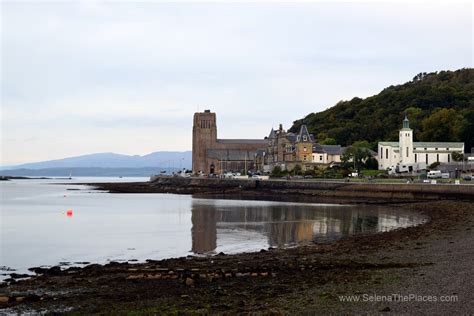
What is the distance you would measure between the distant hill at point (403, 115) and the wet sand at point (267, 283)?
258ft

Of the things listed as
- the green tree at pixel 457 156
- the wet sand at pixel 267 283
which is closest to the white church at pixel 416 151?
the green tree at pixel 457 156

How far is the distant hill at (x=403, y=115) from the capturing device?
9738 centimetres

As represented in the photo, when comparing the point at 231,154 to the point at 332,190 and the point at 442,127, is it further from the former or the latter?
the point at 332,190

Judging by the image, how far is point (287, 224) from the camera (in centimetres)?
3559

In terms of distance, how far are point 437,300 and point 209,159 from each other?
13080 centimetres

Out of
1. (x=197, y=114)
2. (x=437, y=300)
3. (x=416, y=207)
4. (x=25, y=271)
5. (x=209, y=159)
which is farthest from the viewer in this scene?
(x=197, y=114)

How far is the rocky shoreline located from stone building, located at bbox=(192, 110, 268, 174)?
380 feet

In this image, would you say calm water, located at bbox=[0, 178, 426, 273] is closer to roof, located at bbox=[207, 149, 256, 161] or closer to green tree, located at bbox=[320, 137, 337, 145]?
green tree, located at bbox=[320, 137, 337, 145]

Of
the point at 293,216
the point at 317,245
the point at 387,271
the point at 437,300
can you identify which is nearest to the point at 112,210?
the point at 293,216

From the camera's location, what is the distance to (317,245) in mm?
25203

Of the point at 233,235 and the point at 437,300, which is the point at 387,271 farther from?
the point at 233,235

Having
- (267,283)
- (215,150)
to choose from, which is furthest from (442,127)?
(267,283)

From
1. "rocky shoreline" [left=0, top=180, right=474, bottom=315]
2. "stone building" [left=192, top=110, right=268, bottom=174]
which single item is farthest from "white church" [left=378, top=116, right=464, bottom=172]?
"rocky shoreline" [left=0, top=180, right=474, bottom=315]

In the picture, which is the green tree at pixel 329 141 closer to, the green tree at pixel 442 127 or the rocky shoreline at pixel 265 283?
the green tree at pixel 442 127
